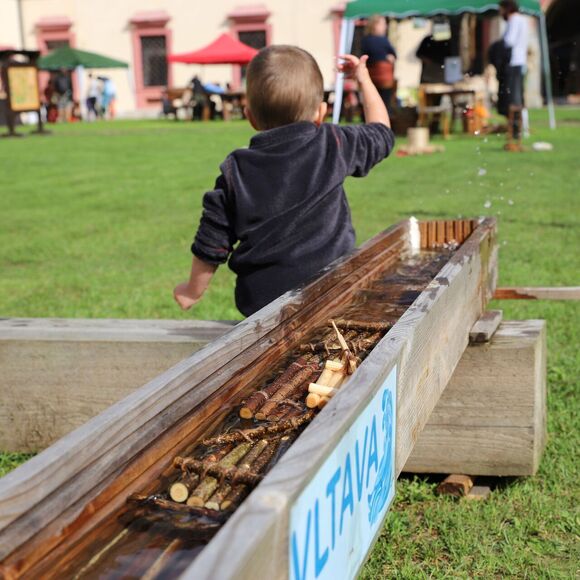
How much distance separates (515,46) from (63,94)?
25.4 meters

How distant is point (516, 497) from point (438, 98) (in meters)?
19.4

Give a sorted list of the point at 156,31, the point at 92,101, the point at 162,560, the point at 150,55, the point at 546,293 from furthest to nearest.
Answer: the point at 150,55 < the point at 156,31 < the point at 92,101 < the point at 546,293 < the point at 162,560

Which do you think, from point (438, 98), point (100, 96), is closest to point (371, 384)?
point (438, 98)

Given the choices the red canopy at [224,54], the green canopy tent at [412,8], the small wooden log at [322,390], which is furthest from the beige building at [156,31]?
the small wooden log at [322,390]

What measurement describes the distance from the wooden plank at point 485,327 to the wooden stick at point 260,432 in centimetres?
134

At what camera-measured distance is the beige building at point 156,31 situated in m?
37.7

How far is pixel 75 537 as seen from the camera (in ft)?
5.05

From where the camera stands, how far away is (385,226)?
8406 millimetres

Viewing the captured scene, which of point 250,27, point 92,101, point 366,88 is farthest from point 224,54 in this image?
point 366,88

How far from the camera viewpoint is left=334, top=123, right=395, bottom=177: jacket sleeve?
3381 mm

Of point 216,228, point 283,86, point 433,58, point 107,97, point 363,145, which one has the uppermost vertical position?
point 107,97

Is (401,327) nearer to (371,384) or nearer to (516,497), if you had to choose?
(371,384)

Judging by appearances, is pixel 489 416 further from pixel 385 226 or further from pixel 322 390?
pixel 385 226

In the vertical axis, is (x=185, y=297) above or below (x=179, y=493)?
above
